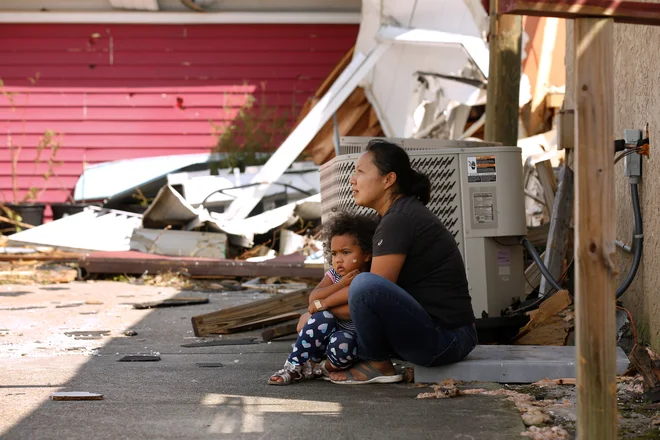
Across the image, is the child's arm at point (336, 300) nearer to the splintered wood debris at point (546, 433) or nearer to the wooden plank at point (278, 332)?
the splintered wood debris at point (546, 433)

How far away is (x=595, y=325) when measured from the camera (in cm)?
283

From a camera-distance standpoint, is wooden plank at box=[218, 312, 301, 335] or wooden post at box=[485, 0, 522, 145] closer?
wooden plank at box=[218, 312, 301, 335]

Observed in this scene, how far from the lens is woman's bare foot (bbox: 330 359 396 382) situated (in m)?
4.46

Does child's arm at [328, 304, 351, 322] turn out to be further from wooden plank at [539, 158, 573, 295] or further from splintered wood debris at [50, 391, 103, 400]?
wooden plank at [539, 158, 573, 295]

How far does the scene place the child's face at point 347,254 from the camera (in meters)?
4.64

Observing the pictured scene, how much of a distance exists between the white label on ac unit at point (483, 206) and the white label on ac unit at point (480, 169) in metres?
0.08

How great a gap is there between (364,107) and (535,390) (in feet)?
30.0

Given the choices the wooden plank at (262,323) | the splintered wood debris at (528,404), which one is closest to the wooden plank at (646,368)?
the splintered wood debris at (528,404)

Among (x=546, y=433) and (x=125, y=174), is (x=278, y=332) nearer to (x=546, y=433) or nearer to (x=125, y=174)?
(x=546, y=433)

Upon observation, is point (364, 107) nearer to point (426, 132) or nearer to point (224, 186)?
point (224, 186)

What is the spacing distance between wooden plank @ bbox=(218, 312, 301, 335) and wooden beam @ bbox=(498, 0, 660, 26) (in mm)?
3763

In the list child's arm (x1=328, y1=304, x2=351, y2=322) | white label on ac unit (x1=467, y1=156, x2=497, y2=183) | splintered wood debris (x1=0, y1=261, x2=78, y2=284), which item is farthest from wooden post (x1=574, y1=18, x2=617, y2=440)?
splintered wood debris (x1=0, y1=261, x2=78, y2=284)

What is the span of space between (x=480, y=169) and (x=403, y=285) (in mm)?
1141

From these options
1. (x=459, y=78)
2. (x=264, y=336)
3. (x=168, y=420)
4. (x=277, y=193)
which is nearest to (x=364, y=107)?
(x=277, y=193)
